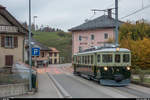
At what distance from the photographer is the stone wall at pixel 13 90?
12.9 meters

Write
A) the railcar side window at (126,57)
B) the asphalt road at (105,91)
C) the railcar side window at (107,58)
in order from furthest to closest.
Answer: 1. the railcar side window at (126,57)
2. the railcar side window at (107,58)
3. the asphalt road at (105,91)

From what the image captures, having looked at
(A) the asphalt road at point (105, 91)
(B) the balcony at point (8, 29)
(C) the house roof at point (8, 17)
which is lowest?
(A) the asphalt road at point (105, 91)

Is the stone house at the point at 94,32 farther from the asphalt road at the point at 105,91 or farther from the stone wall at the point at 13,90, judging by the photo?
the stone wall at the point at 13,90

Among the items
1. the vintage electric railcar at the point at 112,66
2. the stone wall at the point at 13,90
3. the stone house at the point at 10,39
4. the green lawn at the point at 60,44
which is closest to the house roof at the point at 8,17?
the stone house at the point at 10,39

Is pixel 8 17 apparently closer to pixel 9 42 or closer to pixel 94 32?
pixel 9 42

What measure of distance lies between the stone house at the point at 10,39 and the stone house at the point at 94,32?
19.9 m

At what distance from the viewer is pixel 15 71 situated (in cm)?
1534

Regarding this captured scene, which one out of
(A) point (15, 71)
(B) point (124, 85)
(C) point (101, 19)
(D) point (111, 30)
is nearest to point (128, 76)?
(B) point (124, 85)

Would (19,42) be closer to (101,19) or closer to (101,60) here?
(101,60)

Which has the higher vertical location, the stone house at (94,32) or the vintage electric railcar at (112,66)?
the stone house at (94,32)

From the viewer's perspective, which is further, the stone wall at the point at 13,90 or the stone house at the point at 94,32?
the stone house at the point at 94,32

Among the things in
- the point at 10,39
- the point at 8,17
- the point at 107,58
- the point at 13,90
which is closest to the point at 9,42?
the point at 10,39

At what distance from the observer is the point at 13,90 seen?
521 inches

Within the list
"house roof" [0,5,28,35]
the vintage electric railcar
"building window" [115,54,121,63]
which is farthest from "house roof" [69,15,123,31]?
"building window" [115,54,121,63]
